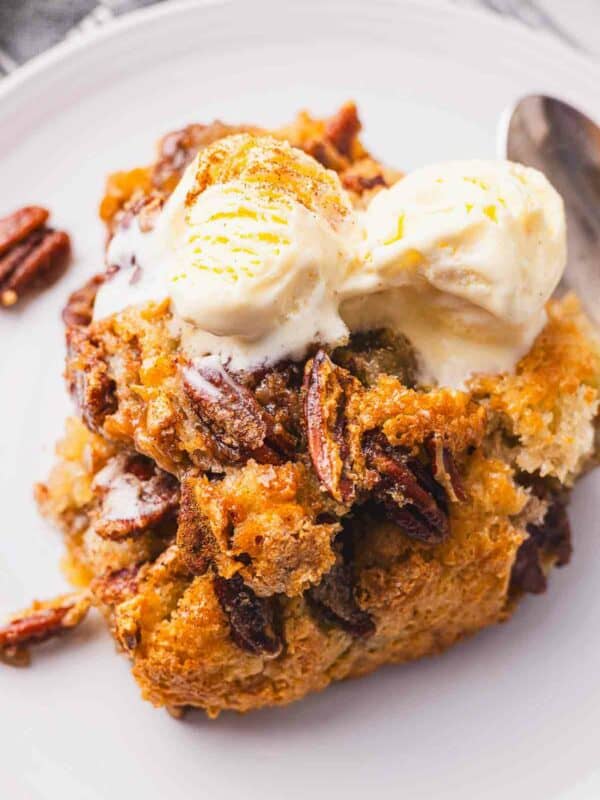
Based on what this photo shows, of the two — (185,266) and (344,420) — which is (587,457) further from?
(185,266)

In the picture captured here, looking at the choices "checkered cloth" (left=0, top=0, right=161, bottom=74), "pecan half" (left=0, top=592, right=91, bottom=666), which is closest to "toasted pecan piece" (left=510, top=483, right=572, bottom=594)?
"pecan half" (left=0, top=592, right=91, bottom=666)

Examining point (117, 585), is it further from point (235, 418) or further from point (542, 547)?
point (542, 547)

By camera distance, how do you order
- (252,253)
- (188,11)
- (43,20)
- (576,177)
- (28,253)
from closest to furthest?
(252,253)
(576,177)
(28,253)
(188,11)
(43,20)

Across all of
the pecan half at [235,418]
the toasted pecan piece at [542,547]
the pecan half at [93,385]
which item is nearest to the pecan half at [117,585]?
the pecan half at [93,385]

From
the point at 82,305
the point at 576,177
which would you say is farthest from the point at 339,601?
the point at 576,177

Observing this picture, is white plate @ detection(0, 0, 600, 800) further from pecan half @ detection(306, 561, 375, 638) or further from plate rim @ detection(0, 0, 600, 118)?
pecan half @ detection(306, 561, 375, 638)

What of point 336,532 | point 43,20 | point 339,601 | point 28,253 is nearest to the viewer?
point 336,532
